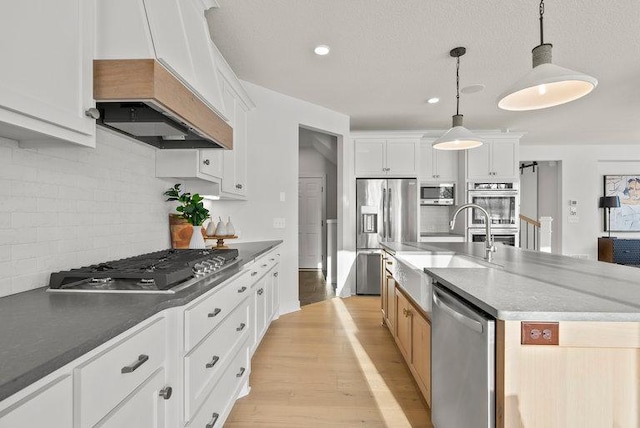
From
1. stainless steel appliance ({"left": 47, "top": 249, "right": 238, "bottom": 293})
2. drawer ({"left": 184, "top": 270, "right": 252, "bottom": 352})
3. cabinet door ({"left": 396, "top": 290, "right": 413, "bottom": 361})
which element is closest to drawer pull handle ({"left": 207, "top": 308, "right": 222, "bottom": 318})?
drawer ({"left": 184, "top": 270, "right": 252, "bottom": 352})

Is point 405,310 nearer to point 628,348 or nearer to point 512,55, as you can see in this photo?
point 628,348

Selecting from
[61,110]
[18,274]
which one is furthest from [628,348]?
[18,274]

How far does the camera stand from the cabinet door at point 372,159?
16.2ft

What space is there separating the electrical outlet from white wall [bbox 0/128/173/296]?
1800 millimetres

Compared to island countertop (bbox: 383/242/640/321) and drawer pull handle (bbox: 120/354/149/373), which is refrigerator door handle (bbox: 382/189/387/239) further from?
drawer pull handle (bbox: 120/354/149/373)

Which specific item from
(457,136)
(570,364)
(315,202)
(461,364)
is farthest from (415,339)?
(315,202)

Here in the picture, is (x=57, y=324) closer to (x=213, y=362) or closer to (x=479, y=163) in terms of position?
(x=213, y=362)

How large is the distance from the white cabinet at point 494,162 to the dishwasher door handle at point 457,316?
4.19 m

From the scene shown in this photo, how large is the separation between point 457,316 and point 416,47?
2.41 metres

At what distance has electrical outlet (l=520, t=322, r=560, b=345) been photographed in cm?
102

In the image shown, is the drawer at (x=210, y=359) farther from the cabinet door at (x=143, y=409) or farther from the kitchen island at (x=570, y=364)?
the kitchen island at (x=570, y=364)

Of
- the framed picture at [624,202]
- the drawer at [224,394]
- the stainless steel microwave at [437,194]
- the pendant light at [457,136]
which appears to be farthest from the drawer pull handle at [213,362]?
the framed picture at [624,202]

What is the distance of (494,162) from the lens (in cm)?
518

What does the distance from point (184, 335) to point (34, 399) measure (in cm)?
58
